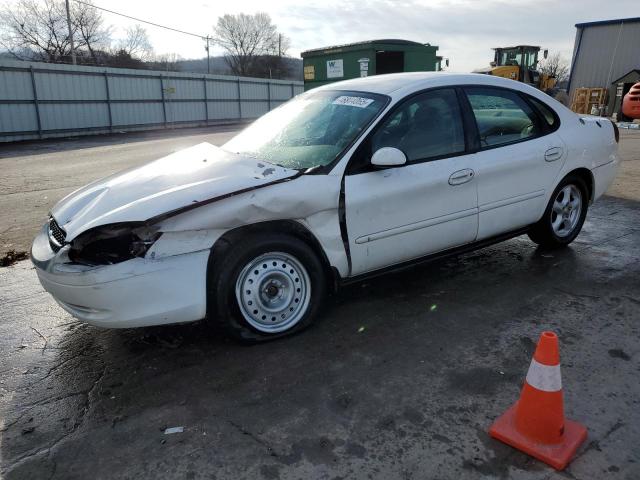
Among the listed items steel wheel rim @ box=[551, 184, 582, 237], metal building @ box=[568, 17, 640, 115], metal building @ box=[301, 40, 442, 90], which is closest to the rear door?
steel wheel rim @ box=[551, 184, 582, 237]

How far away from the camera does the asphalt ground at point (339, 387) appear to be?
2.24 m

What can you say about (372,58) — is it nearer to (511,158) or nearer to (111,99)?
(511,158)

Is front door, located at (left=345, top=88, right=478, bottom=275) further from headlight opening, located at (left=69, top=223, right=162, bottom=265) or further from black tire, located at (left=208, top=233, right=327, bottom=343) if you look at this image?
headlight opening, located at (left=69, top=223, right=162, bottom=265)

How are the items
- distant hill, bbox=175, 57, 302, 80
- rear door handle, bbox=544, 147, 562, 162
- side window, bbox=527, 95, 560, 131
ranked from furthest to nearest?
distant hill, bbox=175, 57, 302, 80 < side window, bbox=527, 95, 560, 131 < rear door handle, bbox=544, 147, 562, 162

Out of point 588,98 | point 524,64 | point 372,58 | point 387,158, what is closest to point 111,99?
point 372,58

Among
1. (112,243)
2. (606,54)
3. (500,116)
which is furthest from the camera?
(606,54)

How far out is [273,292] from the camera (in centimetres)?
325

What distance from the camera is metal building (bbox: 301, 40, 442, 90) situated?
14219 millimetres

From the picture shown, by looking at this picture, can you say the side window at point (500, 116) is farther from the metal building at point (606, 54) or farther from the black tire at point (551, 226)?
the metal building at point (606, 54)

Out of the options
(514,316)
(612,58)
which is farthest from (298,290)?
(612,58)

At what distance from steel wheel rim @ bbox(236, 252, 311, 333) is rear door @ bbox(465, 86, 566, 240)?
1609 millimetres

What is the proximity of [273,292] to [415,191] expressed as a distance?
1.22m

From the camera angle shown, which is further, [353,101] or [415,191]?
[353,101]

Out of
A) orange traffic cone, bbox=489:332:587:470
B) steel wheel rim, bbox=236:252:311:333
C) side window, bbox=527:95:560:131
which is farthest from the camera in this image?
side window, bbox=527:95:560:131
